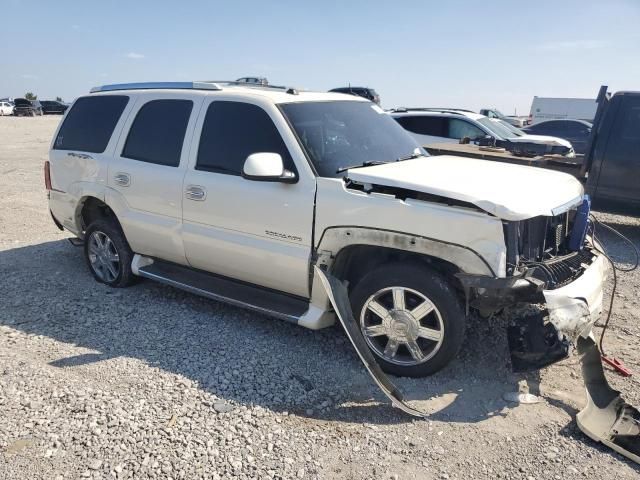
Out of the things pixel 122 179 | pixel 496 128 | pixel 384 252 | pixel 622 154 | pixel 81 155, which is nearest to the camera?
pixel 384 252

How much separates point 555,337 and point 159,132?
143 inches

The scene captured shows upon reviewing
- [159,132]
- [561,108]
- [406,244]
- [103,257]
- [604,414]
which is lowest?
[604,414]

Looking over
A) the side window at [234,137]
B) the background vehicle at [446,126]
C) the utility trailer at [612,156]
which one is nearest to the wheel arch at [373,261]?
the side window at [234,137]

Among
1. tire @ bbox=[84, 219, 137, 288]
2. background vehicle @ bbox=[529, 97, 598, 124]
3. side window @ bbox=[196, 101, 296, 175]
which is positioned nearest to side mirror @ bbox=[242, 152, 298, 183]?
side window @ bbox=[196, 101, 296, 175]

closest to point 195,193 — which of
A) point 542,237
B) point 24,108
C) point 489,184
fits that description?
point 489,184

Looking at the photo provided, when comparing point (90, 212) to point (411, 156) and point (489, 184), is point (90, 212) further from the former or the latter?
point (489, 184)

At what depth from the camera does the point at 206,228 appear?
431 centimetres

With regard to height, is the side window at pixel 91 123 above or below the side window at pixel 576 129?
below

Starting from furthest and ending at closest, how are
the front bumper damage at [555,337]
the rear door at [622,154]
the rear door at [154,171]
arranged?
the rear door at [622,154], the rear door at [154,171], the front bumper damage at [555,337]

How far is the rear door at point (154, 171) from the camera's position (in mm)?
4473

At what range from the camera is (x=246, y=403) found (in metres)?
3.35

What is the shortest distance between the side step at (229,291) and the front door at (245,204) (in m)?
0.07

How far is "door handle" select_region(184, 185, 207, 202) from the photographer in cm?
426

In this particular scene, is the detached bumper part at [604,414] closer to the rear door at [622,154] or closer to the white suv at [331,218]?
the white suv at [331,218]
